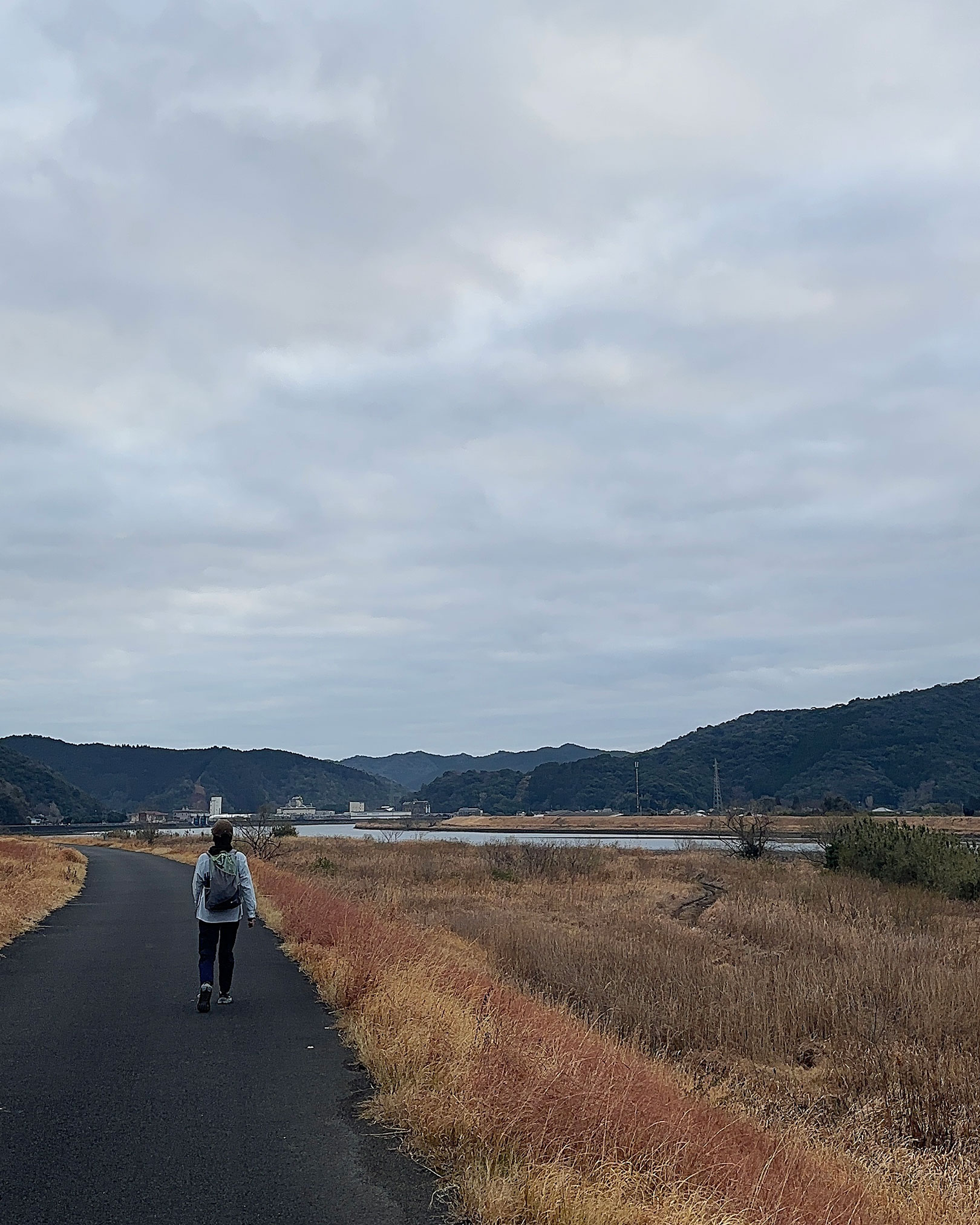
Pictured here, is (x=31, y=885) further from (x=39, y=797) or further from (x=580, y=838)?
(x=39, y=797)

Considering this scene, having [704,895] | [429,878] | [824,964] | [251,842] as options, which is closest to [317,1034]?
[824,964]

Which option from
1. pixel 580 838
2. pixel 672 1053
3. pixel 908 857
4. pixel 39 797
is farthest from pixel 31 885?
pixel 39 797

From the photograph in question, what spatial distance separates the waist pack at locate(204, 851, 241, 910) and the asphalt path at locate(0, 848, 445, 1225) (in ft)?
3.64

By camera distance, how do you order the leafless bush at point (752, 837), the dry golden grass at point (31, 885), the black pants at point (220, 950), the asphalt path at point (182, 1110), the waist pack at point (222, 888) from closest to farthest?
the asphalt path at point (182, 1110) → the waist pack at point (222, 888) → the black pants at point (220, 950) → the dry golden grass at point (31, 885) → the leafless bush at point (752, 837)

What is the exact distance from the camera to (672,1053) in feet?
34.7

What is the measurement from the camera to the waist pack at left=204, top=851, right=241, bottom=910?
1027 centimetres

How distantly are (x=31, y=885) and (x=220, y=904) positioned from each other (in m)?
17.7

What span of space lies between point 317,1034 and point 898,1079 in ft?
18.0

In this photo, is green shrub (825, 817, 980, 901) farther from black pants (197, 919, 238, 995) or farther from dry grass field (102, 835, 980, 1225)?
black pants (197, 919, 238, 995)


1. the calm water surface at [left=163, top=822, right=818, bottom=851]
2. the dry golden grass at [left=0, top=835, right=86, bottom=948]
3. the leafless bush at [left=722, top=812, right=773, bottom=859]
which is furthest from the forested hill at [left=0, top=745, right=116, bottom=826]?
the leafless bush at [left=722, top=812, right=773, bottom=859]

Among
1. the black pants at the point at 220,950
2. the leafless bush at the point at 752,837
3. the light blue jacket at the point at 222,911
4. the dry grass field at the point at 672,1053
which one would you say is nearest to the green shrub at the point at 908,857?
the dry grass field at the point at 672,1053

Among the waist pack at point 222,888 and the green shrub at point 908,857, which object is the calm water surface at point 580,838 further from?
the waist pack at point 222,888

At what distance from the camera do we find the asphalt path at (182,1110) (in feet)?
16.9

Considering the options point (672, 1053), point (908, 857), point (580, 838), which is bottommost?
point (580, 838)
